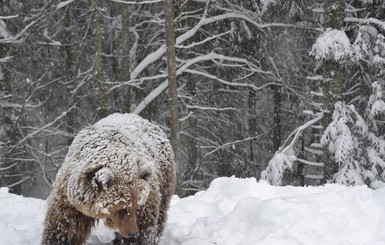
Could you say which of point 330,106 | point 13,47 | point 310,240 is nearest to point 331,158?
point 330,106

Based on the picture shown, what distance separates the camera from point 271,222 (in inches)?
212

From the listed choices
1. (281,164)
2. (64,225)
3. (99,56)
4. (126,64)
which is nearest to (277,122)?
(281,164)

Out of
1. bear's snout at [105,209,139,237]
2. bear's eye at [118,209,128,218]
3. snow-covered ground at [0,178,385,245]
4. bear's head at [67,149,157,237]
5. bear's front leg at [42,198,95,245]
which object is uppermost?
bear's head at [67,149,157,237]

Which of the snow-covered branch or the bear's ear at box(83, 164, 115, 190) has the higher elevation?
the bear's ear at box(83, 164, 115, 190)

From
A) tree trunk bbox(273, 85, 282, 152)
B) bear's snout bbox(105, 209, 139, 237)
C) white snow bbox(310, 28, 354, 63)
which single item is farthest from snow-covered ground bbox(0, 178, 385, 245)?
tree trunk bbox(273, 85, 282, 152)

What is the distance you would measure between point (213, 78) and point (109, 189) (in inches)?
439

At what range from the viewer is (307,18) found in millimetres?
19672

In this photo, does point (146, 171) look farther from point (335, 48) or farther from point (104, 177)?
point (335, 48)

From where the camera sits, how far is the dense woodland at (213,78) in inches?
518

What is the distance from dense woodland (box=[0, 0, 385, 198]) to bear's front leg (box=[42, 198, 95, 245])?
7.57 metres

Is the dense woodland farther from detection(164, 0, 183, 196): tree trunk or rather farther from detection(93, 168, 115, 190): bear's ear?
detection(93, 168, 115, 190): bear's ear

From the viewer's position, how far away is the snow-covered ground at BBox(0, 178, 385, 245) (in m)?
5.13

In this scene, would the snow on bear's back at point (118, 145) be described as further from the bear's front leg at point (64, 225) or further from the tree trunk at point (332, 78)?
the tree trunk at point (332, 78)

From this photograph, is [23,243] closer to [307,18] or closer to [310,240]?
[310,240]
